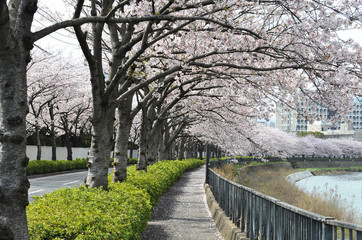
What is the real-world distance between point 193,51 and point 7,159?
20.8 feet

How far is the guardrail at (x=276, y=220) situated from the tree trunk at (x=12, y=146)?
9.95ft

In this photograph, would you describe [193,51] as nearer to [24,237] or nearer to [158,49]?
[158,49]

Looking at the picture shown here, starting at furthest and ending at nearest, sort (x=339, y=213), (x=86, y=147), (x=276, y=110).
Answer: (x=86, y=147)
(x=276, y=110)
(x=339, y=213)

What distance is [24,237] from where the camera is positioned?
4.00 m

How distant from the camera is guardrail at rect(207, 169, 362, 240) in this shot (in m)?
3.30

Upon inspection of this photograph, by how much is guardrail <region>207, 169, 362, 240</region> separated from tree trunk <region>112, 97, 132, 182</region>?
Result: 3.50 m

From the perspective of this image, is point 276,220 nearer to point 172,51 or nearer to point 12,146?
point 12,146

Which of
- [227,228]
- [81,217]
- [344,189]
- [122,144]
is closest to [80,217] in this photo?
[81,217]

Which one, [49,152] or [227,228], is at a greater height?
[49,152]

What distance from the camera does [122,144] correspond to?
36.3 feet

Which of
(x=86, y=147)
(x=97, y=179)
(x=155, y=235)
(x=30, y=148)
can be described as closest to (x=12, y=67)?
(x=97, y=179)

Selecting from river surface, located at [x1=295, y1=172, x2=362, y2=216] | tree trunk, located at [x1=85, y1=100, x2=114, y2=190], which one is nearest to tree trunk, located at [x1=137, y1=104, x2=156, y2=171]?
tree trunk, located at [x1=85, y1=100, x2=114, y2=190]

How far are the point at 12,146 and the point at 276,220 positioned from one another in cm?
347

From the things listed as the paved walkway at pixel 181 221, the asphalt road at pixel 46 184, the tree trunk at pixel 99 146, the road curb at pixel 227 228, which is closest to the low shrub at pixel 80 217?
the tree trunk at pixel 99 146
